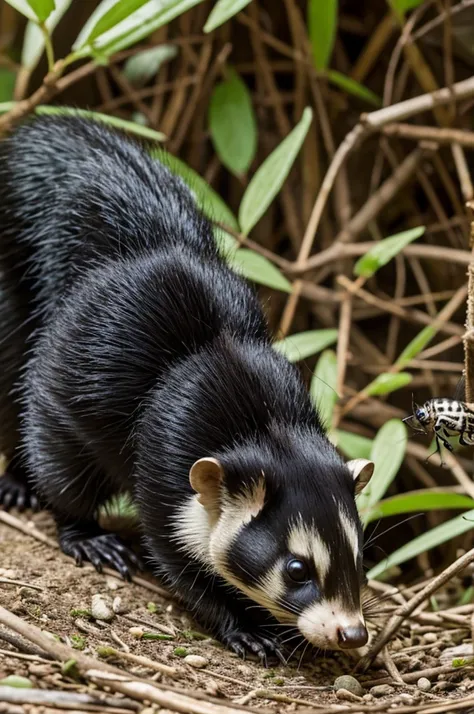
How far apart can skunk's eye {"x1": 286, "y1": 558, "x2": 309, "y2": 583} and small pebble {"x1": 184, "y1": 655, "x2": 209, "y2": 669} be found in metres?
0.35

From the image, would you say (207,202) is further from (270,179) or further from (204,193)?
(270,179)

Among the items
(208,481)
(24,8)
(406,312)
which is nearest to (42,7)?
(24,8)

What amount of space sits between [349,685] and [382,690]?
0.31 ft

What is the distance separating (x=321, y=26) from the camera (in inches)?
180

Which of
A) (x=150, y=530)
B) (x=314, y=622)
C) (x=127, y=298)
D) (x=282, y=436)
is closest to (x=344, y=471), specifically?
(x=282, y=436)

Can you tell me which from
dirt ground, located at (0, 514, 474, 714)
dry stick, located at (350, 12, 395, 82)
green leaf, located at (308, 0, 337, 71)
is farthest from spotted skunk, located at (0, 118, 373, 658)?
dry stick, located at (350, 12, 395, 82)

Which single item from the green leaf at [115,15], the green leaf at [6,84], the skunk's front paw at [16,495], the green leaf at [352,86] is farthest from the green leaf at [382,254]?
the green leaf at [6,84]

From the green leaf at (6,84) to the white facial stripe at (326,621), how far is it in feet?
11.6

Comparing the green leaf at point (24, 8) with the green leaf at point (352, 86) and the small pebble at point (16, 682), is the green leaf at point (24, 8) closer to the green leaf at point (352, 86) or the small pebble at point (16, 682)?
the green leaf at point (352, 86)

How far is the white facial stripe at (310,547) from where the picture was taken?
2.62m

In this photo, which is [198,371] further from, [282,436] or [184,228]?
[184,228]

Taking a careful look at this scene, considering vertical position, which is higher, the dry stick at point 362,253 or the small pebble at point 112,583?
the dry stick at point 362,253

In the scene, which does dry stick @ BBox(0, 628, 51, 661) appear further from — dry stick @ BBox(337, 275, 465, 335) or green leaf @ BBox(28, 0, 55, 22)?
dry stick @ BBox(337, 275, 465, 335)

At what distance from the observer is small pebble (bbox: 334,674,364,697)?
2.70 m
